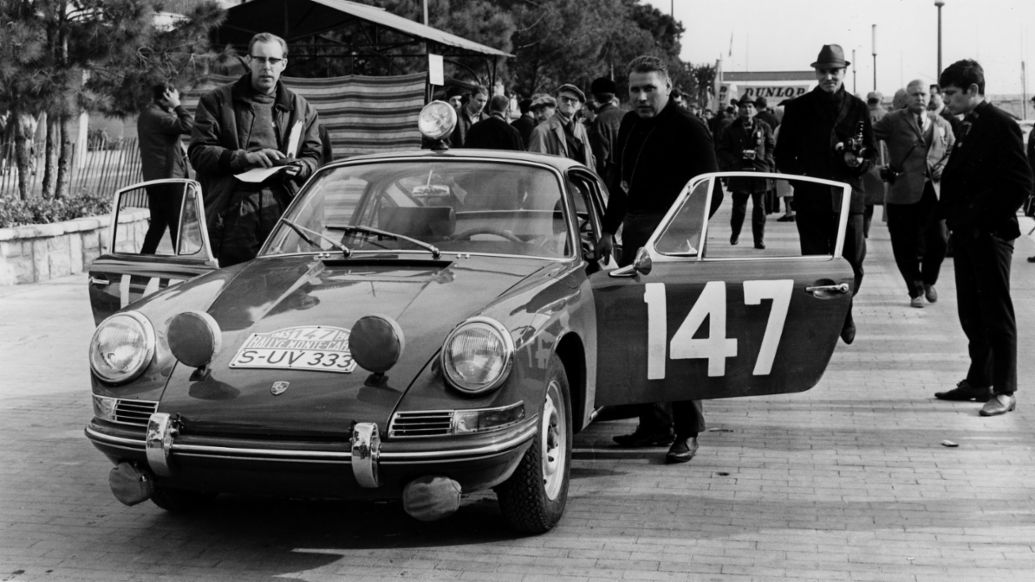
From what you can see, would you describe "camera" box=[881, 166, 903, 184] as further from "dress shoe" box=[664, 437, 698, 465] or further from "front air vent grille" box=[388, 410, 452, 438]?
"front air vent grille" box=[388, 410, 452, 438]

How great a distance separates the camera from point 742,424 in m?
7.30

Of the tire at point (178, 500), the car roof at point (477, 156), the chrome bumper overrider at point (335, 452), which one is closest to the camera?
the chrome bumper overrider at point (335, 452)

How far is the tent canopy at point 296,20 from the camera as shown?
21125 millimetres

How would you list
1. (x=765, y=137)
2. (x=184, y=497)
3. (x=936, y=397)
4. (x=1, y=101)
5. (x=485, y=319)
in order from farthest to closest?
(x=765, y=137) → (x=1, y=101) → (x=936, y=397) → (x=184, y=497) → (x=485, y=319)

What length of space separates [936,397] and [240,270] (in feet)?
14.0

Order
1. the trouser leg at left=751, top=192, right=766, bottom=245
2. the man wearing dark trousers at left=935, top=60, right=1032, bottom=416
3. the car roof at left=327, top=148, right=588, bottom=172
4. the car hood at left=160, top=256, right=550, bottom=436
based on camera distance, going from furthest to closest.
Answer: the trouser leg at left=751, top=192, right=766, bottom=245, the man wearing dark trousers at left=935, top=60, right=1032, bottom=416, the car roof at left=327, top=148, right=588, bottom=172, the car hood at left=160, top=256, right=550, bottom=436

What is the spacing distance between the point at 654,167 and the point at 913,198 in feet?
18.1

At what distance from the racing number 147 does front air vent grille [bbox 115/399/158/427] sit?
2.17 meters

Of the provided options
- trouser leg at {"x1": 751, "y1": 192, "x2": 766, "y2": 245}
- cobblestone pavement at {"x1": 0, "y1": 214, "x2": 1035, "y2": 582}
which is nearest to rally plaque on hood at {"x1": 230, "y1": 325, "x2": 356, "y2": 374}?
cobblestone pavement at {"x1": 0, "y1": 214, "x2": 1035, "y2": 582}

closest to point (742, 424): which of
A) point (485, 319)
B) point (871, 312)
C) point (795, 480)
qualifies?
A: point (795, 480)

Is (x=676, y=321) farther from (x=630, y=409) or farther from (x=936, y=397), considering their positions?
(x=936, y=397)

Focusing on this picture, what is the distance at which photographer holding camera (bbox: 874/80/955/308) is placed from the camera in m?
11.6

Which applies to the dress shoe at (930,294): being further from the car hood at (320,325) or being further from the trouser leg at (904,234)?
the car hood at (320,325)

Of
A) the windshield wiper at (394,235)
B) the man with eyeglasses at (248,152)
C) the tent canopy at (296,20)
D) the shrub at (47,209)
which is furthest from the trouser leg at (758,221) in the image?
the windshield wiper at (394,235)
